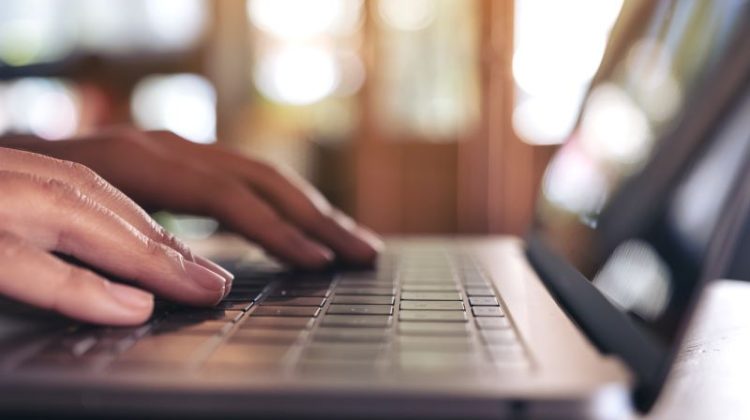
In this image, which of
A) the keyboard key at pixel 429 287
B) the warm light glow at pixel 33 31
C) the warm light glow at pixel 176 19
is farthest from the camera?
the warm light glow at pixel 33 31

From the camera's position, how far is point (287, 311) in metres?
0.32

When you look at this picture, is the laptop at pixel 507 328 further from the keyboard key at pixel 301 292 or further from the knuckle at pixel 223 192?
the knuckle at pixel 223 192

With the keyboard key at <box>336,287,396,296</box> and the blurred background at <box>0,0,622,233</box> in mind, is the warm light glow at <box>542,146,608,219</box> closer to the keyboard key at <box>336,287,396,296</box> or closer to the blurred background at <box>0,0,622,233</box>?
the keyboard key at <box>336,287,396,296</box>

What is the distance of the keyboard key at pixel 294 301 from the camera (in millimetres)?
341

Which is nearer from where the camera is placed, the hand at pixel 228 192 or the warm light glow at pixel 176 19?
the hand at pixel 228 192

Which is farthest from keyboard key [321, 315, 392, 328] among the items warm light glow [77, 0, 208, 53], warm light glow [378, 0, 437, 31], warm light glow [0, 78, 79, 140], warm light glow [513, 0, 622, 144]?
warm light glow [0, 78, 79, 140]

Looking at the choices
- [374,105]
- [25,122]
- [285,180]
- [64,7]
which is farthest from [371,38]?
[285,180]

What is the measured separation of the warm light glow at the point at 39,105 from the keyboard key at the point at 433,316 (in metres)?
3.12

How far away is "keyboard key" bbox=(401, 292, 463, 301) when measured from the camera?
0.36 metres

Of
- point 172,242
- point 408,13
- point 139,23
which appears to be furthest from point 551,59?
point 172,242

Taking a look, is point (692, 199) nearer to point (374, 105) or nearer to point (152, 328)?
point (152, 328)

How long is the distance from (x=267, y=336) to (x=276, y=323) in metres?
0.03

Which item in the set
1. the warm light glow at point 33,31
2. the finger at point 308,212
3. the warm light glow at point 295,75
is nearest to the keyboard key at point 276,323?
the finger at point 308,212

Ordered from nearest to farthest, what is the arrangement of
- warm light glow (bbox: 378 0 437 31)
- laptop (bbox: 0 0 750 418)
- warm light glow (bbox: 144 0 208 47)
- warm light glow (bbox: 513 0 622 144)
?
laptop (bbox: 0 0 750 418) < warm light glow (bbox: 513 0 622 144) < warm light glow (bbox: 378 0 437 31) < warm light glow (bbox: 144 0 208 47)
